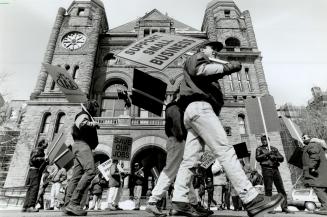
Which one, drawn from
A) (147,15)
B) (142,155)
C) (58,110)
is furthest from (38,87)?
(147,15)

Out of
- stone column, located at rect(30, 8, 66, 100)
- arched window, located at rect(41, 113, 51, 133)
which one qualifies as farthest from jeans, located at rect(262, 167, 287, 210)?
stone column, located at rect(30, 8, 66, 100)

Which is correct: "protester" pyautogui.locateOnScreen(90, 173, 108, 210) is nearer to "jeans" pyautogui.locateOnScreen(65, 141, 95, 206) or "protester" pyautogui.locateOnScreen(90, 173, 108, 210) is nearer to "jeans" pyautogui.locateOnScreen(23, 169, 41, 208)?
"jeans" pyautogui.locateOnScreen(23, 169, 41, 208)

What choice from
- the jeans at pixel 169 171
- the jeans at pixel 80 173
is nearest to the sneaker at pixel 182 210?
the jeans at pixel 169 171

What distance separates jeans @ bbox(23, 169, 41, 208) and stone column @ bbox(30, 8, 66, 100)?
14933 millimetres

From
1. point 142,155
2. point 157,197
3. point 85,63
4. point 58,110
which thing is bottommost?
point 157,197

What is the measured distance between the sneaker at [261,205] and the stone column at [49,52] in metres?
20.1

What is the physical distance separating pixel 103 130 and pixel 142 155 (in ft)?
11.7

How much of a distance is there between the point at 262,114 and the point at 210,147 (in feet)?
20.9

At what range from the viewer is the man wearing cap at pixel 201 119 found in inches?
113

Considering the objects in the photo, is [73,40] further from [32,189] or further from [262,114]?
[262,114]

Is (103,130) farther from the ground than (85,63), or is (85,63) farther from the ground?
(85,63)

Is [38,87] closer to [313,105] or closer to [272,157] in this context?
[272,157]

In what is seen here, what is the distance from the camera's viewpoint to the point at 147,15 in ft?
82.5

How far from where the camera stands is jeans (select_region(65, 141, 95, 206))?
4.17m
